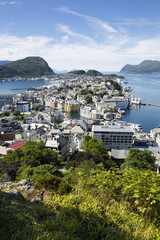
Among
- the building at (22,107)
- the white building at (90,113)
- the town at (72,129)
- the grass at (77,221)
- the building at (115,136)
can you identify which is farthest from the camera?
the building at (22,107)

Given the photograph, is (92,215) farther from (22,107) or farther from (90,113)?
(22,107)

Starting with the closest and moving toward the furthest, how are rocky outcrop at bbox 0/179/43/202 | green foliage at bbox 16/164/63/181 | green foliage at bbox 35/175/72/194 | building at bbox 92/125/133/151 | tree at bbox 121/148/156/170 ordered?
rocky outcrop at bbox 0/179/43/202
green foliage at bbox 35/175/72/194
green foliage at bbox 16/164/63/181
tree at bbox 121/148/156/170
building at bbox 92/125/133/151

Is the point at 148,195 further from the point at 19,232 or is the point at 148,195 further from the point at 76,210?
the point at 19,232

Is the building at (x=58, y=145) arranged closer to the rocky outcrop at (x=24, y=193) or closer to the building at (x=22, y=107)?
the rocky outcrop at (x=24, y=193)

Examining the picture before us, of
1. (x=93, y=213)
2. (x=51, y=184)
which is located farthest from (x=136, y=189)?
(x=51, y=184)

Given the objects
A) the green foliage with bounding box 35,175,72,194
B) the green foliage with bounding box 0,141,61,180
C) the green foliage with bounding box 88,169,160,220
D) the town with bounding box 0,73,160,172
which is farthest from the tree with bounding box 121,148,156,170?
the green foliage with bounding box 88,169,160,220

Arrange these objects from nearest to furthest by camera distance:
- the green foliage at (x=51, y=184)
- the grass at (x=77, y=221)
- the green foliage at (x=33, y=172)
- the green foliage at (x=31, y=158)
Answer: the grass at (x=77, y=221)
the green foliage at (x=51, y=184)
the green foliage at (x=33, y=172)
the green foliage at (x=31, y=158)

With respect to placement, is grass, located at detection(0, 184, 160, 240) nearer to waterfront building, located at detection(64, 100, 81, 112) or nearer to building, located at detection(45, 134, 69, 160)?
building, located at detection(45, 134, 69, 160)

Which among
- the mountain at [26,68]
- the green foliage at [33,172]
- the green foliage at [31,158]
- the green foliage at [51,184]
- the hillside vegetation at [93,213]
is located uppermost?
the mountain at [26,68]

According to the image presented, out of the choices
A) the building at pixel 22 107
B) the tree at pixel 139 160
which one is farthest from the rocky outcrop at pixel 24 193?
the building at pixel 22 107
